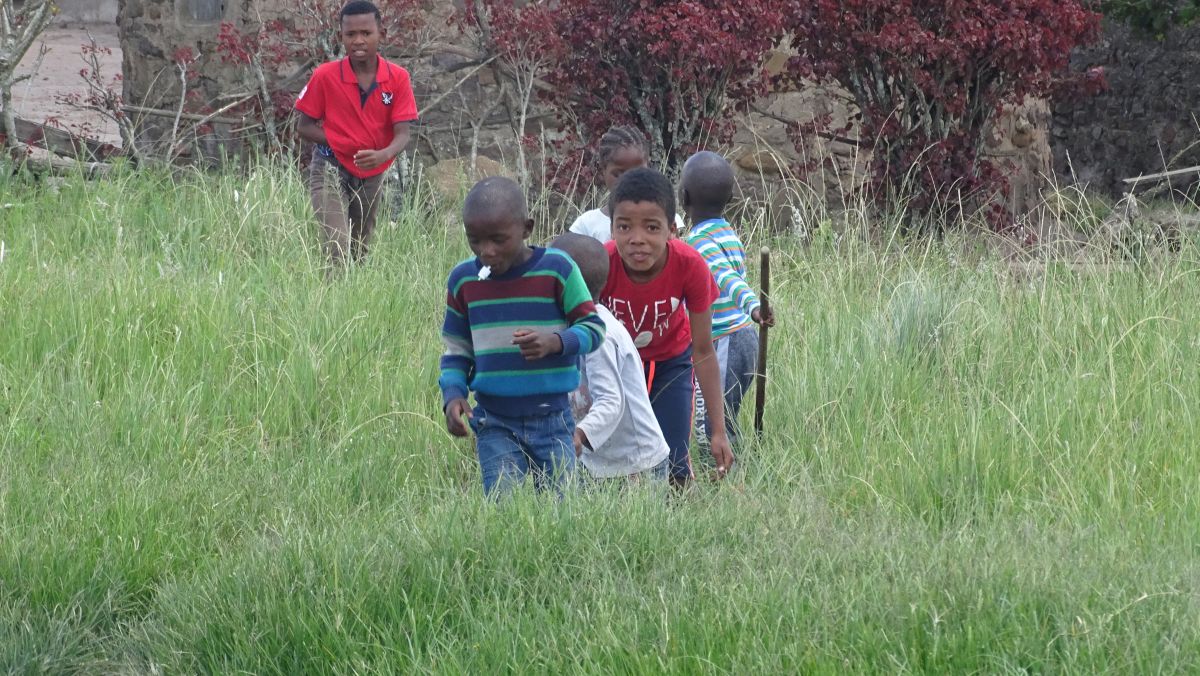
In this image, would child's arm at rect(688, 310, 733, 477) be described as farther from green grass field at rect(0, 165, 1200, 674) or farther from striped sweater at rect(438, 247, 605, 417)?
striped sweater at rect(438, 247, 605, 417)

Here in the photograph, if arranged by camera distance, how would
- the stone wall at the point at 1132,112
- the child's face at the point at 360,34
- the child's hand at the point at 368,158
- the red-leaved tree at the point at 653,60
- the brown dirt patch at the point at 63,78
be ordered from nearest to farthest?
the child's hand at the point at 368,158 → the child's face at the point at 360,34 → the red-leaved tree at the point at 653,60 → the stone wall at the point at 1132,112 → the brown dirt patch at the point at 63,78

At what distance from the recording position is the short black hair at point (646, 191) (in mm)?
4512

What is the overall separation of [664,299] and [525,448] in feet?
2.21

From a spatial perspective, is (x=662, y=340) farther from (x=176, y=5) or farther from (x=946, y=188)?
(x=176, y=5)

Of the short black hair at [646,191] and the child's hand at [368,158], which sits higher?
the short black hair at [646,191]

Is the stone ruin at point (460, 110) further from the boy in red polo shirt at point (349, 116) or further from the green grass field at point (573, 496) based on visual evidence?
the green grass field at point (573, 496)

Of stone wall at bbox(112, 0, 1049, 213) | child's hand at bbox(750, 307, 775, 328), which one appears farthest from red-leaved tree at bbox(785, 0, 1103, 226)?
child's hand at bbox(750, 307, 775, 328)

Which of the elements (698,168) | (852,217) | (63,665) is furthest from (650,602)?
(852,217)

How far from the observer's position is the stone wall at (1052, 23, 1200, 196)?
12867mm

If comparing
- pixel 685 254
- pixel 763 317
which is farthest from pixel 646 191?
pixel 763 317

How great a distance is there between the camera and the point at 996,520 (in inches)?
168

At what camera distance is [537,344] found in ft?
13.4

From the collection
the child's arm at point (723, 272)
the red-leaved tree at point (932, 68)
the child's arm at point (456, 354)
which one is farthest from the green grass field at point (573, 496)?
the red-leaved tree at point (932, 68)

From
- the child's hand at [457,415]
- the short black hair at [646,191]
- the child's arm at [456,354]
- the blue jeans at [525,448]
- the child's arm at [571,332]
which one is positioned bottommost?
the blue jeans at [525,448]
